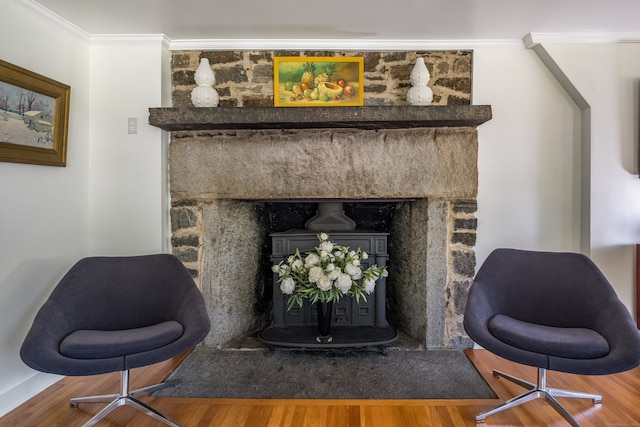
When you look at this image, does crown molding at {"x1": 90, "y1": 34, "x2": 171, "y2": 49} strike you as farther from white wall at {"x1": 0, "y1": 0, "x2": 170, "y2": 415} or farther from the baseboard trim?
the baseboard trim

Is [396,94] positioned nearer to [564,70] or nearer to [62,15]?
[564,70]

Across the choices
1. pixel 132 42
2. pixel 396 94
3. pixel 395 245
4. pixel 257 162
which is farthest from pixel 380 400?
pixel 132 42

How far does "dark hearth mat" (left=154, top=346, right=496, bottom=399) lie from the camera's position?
7.38ft

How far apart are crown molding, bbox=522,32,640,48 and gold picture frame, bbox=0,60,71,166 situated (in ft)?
10.3

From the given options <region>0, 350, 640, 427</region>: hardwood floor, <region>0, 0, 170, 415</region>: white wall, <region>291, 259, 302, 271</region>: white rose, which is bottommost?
<region>0, 350, 640, 427</region>: hardwood floor

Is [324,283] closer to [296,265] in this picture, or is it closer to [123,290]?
[296,265]

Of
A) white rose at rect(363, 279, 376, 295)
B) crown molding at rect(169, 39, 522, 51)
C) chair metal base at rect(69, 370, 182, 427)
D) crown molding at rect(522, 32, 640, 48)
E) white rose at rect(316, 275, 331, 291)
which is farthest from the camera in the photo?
crown molding at rect(169, 39, 522, 51)

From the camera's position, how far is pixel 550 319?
2.21 metres

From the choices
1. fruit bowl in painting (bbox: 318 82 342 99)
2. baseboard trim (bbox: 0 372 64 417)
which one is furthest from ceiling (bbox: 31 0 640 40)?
baseboard trim (bbox: 0 372 64 417)

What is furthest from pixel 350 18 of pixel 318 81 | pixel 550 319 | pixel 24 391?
pixel 24 391

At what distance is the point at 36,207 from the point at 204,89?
1262 millimetres

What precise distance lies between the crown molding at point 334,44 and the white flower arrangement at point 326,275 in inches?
54.8

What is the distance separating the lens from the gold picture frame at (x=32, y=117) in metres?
2.07

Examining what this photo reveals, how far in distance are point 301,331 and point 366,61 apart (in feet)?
6.78
